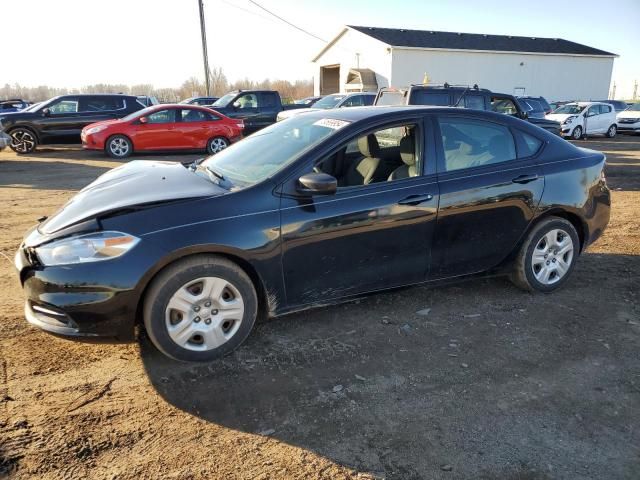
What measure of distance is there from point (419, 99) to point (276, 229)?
777 centimetres

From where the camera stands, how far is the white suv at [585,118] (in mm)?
19562

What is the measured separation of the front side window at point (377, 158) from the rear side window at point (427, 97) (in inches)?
251

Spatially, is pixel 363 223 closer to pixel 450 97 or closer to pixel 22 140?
pixel 450 97

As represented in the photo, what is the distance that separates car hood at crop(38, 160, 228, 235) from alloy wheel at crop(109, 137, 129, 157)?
10.4 m

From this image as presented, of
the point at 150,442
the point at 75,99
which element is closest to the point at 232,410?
the point at 150,442

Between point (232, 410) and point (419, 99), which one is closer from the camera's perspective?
point (232, 410)

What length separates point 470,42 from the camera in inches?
1368

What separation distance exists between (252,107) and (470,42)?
78.5 ft

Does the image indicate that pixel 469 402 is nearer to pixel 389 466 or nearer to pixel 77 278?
pixel 389 466

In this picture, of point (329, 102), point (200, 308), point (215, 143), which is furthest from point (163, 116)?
point (200, 308)

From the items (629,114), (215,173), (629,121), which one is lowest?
(629,121)

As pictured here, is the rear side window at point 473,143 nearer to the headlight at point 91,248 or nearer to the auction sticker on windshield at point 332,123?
the auction sticker on windshield at point 332,123

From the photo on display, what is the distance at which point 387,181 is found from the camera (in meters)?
3.72

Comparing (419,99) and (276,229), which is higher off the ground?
(419,99)
